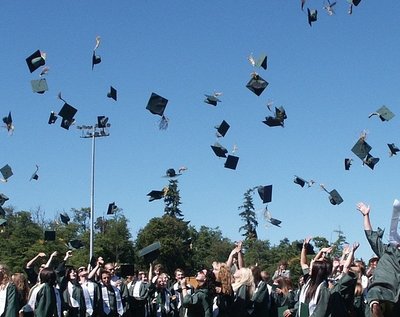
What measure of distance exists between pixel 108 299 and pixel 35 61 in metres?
4.95

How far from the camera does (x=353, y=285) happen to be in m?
8.41

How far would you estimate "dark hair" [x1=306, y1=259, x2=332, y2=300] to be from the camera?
7047 millimetres

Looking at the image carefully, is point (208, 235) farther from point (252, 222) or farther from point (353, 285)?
point (353, 285)

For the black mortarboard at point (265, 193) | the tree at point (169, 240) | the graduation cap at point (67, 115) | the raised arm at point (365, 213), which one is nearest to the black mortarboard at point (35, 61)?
the graduation cap at point (67, 115)

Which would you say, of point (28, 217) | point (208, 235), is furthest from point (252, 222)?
point (28, 217)

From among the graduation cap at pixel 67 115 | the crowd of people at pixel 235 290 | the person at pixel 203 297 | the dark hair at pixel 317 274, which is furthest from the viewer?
the graduation cap at pixel 67 115

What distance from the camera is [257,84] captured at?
539 inches

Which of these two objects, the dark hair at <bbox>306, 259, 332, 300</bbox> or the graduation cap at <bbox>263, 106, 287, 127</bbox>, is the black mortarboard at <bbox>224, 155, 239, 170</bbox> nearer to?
the graduation cap at <bbox>263, 106, 287, 127</bbox>

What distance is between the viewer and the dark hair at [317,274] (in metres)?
7.05

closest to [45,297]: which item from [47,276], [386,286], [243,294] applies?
[47,276]

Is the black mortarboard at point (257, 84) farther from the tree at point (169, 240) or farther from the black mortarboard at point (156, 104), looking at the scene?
the tree at point (169, 240)

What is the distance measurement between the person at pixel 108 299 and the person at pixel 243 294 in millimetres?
3767

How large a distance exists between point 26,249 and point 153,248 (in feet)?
91.6

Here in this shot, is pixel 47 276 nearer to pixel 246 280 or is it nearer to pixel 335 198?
pixel 246 280
